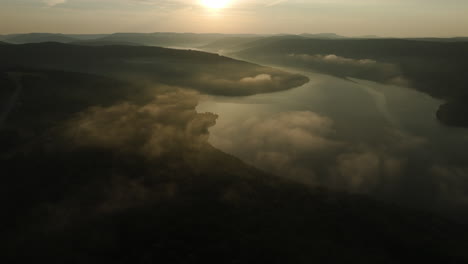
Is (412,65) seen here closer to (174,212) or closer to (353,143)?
(353,143)

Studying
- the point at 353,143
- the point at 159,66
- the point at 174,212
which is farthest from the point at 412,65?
the point at 174,212

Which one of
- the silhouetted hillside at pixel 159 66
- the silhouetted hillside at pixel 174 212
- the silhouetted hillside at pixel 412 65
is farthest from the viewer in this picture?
the silhouetted hillside at pixel 159 66

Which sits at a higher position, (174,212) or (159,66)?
(159,66)

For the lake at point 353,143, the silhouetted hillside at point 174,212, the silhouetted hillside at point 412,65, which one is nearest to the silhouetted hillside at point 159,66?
the lake at point 353,143

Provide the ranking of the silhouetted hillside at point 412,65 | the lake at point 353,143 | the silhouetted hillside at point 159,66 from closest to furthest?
the lake at point 353,143, the silhouetted hillside at point 412,65, the silhouetted hillside at point 159,66

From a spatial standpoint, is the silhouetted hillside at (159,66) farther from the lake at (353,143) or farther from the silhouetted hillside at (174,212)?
the silhouetted hillside at (174,212)

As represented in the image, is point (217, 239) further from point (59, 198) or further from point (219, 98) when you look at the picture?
point (219, 98)

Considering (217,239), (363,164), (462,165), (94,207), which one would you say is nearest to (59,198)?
A: (94,207)

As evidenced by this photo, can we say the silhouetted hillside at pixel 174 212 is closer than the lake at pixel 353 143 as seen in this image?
Yes

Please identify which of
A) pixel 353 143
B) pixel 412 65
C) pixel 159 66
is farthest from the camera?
pixel 159 66

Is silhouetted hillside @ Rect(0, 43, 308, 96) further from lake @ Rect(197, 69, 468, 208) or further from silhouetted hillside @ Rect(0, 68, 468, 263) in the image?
silhouetted hillside @ Rect(0, 68, 468, 263)

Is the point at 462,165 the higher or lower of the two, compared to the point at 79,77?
lower
